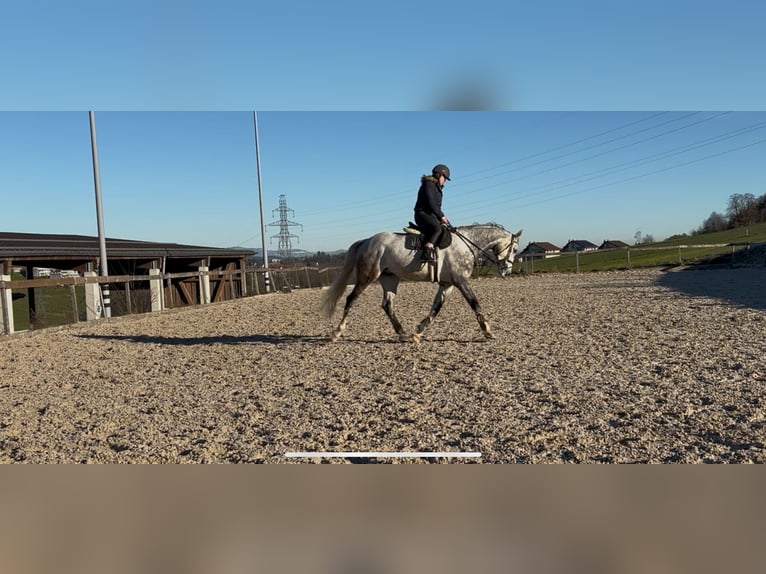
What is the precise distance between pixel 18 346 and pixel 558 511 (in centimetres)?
836

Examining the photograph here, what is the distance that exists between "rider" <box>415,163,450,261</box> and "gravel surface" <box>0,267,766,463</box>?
3.81ft

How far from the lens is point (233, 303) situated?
15.2m

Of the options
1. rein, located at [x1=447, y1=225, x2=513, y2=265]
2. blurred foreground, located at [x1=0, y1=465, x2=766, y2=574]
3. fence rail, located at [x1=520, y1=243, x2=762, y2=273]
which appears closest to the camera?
blurred foreground, located at [x1=0, y1=465, x2=766, y2=574]

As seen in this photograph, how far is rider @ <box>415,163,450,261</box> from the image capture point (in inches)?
231

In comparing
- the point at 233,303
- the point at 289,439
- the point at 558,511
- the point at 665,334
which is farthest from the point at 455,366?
the point at 233,303

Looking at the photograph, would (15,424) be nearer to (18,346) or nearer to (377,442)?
(377,442)

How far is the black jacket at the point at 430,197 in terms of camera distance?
5863mm

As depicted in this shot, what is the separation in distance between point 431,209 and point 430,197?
0.17 meters

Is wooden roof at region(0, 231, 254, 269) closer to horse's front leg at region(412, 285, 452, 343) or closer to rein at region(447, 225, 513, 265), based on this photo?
horse's front leg at region(412, 285, 452, 343)

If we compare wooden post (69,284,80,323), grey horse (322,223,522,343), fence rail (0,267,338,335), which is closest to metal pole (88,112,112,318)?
fence rail (0,267,338,335)

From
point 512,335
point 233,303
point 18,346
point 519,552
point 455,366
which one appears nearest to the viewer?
point 519,552

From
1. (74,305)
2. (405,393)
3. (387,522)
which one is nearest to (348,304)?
(405,393)

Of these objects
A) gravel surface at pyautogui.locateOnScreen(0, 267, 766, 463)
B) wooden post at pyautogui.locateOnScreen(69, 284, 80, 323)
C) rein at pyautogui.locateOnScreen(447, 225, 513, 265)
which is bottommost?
gravel surface at pyautogui.locateOnScreen(0, 267, 766, 463)

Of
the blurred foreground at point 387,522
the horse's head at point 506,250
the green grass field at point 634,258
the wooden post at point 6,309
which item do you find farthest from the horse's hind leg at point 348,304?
the green grass field at point 634,258
